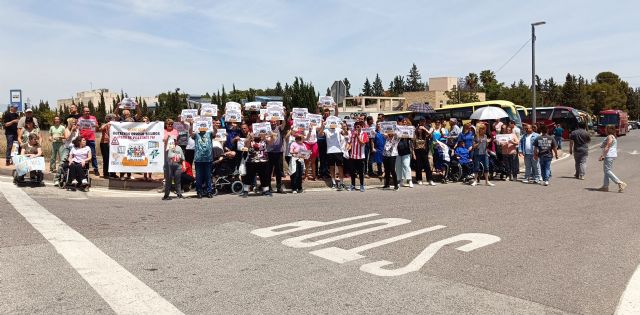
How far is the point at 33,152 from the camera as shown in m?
12.3

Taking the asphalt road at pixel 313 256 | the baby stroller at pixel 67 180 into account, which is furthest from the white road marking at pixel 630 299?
the baby stroller at pixel 67 180

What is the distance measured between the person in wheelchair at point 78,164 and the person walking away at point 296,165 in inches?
198

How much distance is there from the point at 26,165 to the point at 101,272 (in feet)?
27.1

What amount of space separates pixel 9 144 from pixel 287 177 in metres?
9.13

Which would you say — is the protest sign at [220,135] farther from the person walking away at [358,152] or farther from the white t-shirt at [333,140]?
the person walking away at [358,152]

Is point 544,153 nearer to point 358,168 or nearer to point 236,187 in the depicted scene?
point 358,168

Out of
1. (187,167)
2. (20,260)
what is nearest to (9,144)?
(187,167)

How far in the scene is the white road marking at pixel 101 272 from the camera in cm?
425

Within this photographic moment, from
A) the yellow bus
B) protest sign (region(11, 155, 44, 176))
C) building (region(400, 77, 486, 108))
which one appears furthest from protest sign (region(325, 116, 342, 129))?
building (region(400, 77, 486, 108))

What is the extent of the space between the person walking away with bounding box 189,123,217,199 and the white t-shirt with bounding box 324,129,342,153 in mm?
3083

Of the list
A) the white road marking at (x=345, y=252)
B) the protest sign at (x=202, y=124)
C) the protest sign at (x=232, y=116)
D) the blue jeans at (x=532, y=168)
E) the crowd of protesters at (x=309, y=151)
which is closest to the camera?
the white road marking at (x=345, y=252)

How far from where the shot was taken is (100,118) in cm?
6512

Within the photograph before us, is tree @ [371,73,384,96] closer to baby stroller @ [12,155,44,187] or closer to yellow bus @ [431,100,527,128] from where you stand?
yellow bus @ [431,100,527,128]

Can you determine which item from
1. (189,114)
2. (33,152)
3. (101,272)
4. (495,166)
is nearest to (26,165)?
(33,152)
